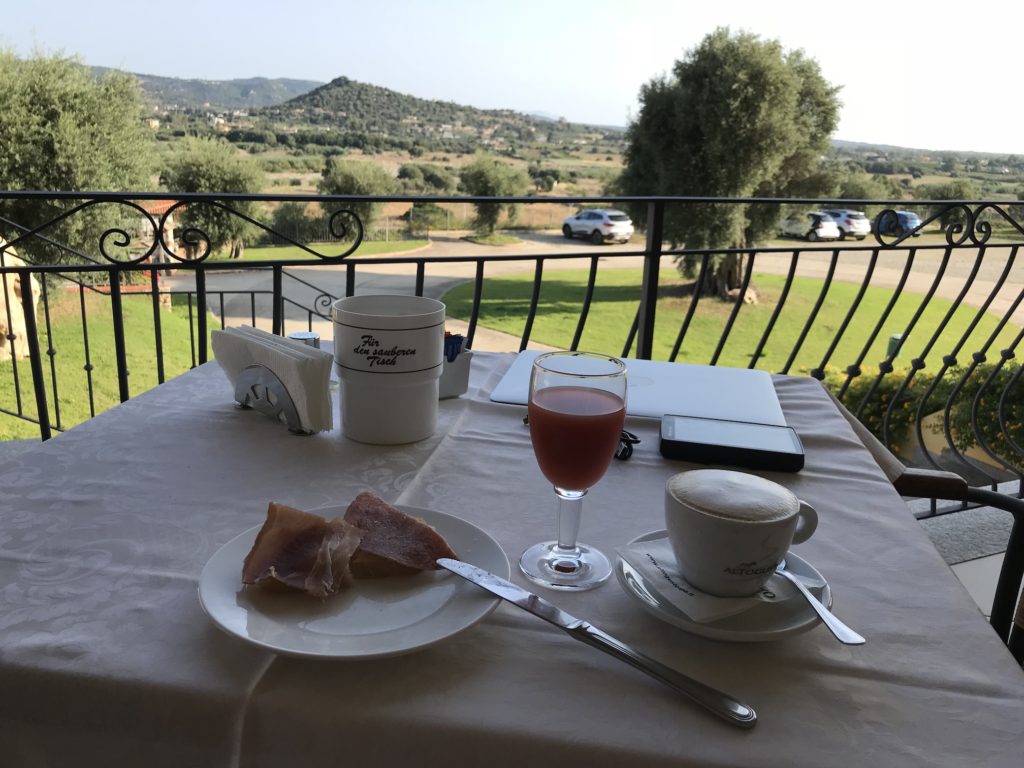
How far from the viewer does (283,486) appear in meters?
0.79

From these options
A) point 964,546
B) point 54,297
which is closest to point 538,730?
point 964,546

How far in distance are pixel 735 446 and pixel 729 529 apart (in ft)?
1.24

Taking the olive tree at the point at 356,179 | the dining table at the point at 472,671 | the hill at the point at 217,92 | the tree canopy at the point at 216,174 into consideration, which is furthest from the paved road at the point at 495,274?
the dining table at the point at 472,671

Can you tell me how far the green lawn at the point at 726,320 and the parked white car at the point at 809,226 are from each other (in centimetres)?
150

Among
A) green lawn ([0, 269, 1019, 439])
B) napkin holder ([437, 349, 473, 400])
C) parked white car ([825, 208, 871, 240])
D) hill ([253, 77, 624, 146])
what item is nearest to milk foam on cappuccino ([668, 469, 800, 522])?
napkin holder ([437, 349, 473, 400])

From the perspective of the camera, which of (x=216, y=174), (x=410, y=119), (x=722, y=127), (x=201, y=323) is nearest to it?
(x=201, y=323)

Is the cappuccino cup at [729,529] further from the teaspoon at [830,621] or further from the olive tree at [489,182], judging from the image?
the olive tree at [489,182]

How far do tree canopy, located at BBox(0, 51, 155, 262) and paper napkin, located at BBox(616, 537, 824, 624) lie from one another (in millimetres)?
11180

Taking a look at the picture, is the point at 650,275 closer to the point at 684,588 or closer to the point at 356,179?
the point at 684,588

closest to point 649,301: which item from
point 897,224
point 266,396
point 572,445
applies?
point 897,224

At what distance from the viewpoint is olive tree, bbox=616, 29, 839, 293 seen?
12.5m

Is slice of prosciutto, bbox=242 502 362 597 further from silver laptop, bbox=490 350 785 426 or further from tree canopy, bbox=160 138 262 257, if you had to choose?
tree canopy, bbox=160 138 262 257

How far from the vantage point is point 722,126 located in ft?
40.8

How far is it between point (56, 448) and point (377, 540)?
54cm
